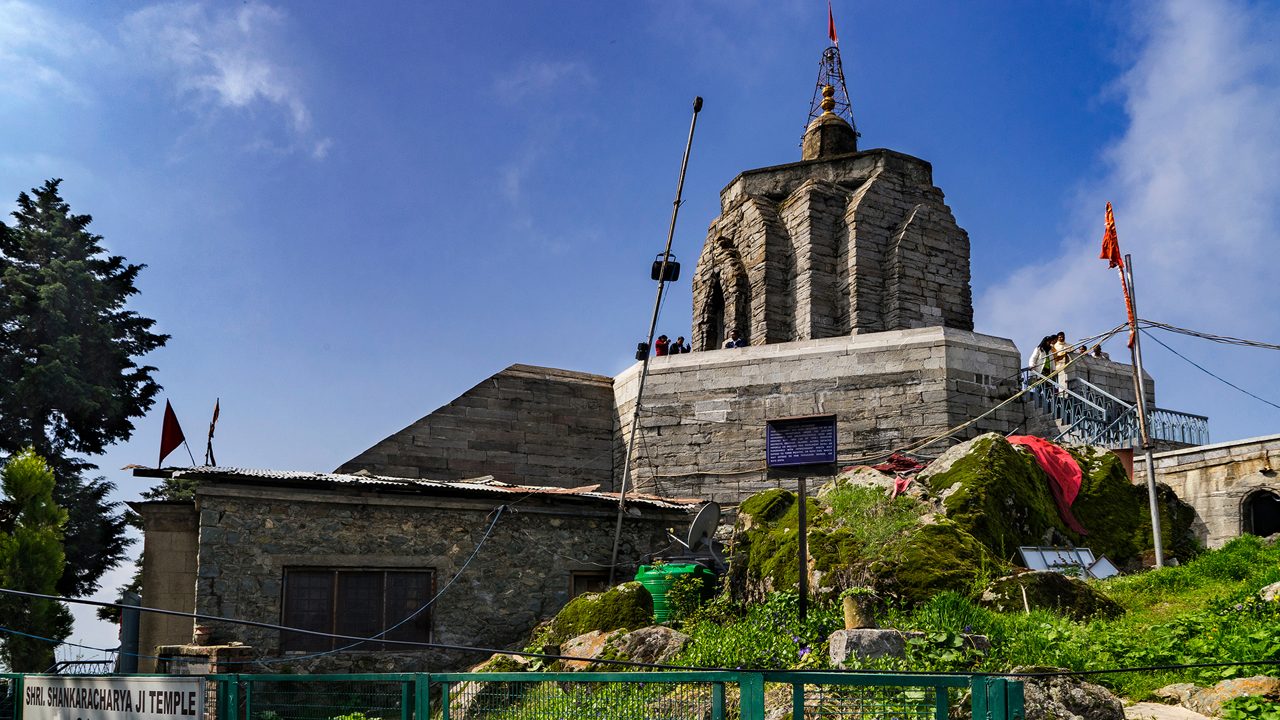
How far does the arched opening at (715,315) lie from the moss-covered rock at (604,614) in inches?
592

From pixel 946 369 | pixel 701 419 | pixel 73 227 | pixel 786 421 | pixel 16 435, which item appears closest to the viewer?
pixel 786 421

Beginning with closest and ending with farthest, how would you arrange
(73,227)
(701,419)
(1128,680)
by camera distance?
1. (1128,680)
2. (701,419)
3. (73,227)

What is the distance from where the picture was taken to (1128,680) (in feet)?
28.1

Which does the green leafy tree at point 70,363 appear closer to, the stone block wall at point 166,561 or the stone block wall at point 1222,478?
the stone block wall at point 166,561

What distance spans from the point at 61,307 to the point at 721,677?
25384 mm

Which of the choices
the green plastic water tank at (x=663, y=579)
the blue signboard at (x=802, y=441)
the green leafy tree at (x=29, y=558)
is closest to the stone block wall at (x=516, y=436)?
the green leafy tree at (x=29, y=558)

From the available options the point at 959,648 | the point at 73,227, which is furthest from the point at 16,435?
the point at 959,648

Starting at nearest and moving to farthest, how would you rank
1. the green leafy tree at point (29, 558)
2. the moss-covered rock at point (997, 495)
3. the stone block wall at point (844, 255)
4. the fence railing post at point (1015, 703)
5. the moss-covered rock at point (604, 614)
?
the fence railing post at point (1015, 703), the moss-covered rock at point (997, 495), the moss-covered rock at point (604, 614), the green leafy tree at point (29, 558), the stone block wall at point (844, 255)

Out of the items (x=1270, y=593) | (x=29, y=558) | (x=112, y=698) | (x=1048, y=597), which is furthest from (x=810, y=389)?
(x=112, y=698)

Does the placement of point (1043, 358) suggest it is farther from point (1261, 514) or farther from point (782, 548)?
point (782, 548)

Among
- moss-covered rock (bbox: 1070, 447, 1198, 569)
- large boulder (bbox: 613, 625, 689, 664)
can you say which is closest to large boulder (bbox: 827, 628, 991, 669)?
large boulder (bbox: 613, 625, 689, 664)

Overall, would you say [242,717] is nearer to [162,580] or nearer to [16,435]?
[162,580]

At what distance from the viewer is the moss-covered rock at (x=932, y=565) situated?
1087cm

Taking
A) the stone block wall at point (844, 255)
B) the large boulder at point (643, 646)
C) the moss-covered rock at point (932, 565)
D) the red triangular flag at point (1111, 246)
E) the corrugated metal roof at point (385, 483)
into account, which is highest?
the stone block wall at point (844, 255)
